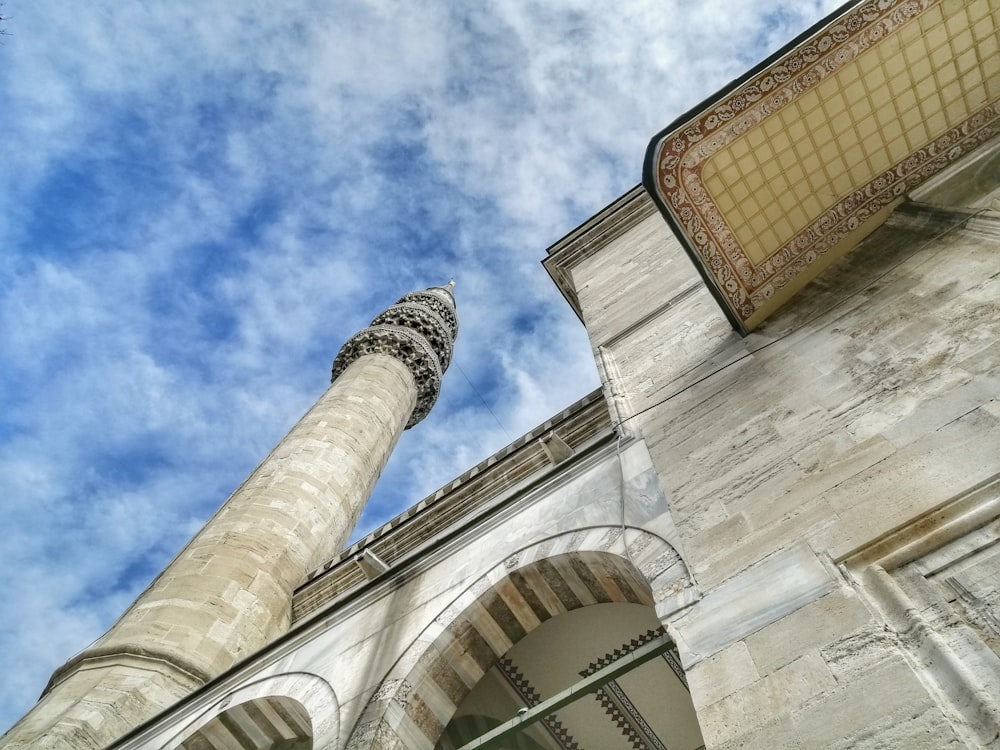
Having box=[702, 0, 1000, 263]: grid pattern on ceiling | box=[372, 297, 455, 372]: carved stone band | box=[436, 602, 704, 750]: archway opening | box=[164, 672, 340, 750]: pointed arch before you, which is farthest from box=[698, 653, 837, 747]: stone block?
box=[372, 297, 455, 372]: carved stone band

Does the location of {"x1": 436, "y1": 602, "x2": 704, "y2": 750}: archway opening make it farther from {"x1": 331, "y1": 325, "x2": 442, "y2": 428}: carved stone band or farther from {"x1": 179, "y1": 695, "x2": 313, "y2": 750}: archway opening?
{"x1": 331, "y1": 325, "x2": 442, "y2": 428}: carved stone band

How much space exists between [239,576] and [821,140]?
23.6ft

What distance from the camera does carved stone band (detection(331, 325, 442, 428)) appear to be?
1595 cm

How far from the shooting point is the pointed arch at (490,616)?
448 centimetres

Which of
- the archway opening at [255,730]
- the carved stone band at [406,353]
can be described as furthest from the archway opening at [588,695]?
the carved stone band at [406,353]

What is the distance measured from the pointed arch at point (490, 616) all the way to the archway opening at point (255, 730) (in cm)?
127

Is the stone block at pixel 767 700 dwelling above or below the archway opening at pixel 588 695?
below

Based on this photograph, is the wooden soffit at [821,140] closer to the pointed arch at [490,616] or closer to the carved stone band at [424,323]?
the pointed arch at [490,616]

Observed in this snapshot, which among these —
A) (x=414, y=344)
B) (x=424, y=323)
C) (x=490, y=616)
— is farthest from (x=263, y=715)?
(x=424, y=323)

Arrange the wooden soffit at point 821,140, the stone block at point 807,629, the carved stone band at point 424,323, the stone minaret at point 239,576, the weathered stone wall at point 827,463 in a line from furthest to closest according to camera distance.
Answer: the carved stone band at point 424,323 < the stone minaret at point 239,576 < the wooden soffit at point 821,140 < the stone block at point 807,629 < the weathered stone wall at point 827,463

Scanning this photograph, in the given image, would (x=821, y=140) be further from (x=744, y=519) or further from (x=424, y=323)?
(x=424, y=323)

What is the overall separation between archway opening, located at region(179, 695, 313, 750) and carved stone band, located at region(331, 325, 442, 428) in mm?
10383

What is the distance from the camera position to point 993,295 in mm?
4125

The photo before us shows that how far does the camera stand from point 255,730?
5.78 m
